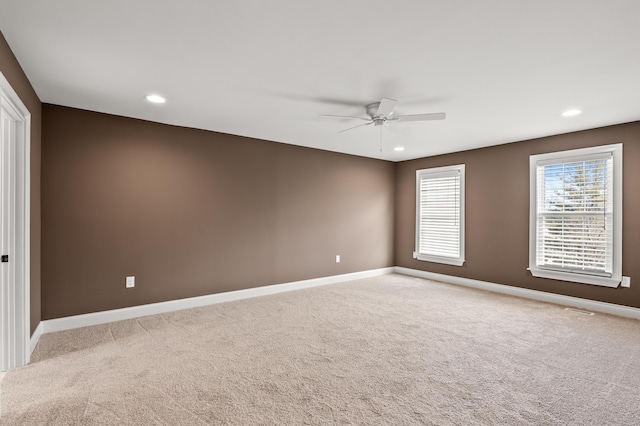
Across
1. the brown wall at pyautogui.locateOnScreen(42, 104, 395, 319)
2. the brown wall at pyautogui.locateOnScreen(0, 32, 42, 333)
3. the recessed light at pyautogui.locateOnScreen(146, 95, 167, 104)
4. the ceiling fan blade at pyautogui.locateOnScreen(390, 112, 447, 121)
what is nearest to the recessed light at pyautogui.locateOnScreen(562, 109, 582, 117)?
the ceiling fan blade at pyautogui.locateOnScreen(390, 112, 447, 121)

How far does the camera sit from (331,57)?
2.56 metres

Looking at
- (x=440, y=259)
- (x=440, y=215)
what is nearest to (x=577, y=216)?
(x=440, y=215)

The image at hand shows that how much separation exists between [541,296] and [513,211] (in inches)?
51.5

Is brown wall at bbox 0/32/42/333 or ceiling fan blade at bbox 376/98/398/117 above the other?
ceiling fan blade at bbox 376/98/398/117

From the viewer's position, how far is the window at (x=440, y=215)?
20.1 ft

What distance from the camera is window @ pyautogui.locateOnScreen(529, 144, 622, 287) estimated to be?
4.29 m

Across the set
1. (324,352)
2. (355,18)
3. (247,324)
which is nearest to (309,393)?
(324,352)

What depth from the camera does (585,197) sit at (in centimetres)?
455

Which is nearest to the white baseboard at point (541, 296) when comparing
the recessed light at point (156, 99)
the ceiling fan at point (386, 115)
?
the ceiling fan at point (386, 115)

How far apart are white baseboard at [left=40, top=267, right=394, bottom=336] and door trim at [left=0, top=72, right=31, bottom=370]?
400 mm

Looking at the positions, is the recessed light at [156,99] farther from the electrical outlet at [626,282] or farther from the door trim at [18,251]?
the electrical outlet at [626,282]

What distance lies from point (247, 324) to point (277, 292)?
1.55 metres

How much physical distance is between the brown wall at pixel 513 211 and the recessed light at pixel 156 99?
4832mm

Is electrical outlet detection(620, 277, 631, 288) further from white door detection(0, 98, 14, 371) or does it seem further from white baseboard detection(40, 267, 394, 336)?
white door detection(0, 98, 14, 371)
